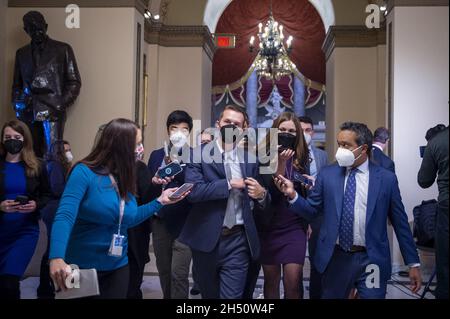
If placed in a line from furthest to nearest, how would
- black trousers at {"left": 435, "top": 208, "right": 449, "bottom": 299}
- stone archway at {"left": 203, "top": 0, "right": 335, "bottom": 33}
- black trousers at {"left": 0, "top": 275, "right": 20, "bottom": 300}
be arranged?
stone archway at {"left": 203, "top": 0, "right": 335, "bottom": 33}, black trousers at {"left": 0, "top": 275, "right": 20, "bottom": 300}, black trousers at {"left": 435, "top": 208, "right": 449, "bottom": 299}

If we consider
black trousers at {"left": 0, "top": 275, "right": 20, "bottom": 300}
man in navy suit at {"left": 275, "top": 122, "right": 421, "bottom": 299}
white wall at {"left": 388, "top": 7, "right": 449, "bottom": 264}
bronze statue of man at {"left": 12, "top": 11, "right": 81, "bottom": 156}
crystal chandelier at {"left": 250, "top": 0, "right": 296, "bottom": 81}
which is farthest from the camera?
crystal chandelier at {"left": 250, "top": 0, "right": 296, "bottom": 81}

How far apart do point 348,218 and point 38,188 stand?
235 centimetres

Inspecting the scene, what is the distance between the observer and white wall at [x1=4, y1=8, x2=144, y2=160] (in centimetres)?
750

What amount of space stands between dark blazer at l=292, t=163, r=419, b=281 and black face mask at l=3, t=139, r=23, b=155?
2106 mm

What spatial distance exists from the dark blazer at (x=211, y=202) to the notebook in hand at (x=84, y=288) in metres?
0.94

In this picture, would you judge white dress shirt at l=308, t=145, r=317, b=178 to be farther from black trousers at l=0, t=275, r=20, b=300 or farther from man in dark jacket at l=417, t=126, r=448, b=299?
black trousers at l=0, t=275, r=20, b=300

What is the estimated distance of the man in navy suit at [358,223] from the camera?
3520 mm

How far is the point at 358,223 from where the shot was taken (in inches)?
141

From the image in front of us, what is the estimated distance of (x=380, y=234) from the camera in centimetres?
356

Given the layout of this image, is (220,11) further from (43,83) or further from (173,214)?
(173,214)

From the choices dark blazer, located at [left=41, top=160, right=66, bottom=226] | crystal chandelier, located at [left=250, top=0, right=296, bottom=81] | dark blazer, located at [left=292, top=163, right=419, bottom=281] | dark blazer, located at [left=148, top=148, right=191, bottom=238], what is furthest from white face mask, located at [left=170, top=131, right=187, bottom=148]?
crystal chandelier, located at [left=250, top=0, right=296, bottom=81]

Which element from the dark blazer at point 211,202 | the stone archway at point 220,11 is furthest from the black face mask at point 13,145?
the stone archway at point 220,11

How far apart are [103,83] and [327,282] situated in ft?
15.9

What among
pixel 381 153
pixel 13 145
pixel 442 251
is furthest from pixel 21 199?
pixel 381 153
